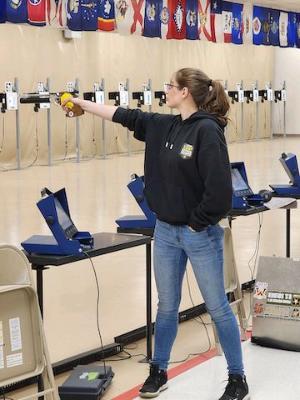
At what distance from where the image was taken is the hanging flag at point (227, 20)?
1852 cm

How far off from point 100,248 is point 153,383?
73 cm

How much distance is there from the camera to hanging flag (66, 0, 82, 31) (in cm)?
1390

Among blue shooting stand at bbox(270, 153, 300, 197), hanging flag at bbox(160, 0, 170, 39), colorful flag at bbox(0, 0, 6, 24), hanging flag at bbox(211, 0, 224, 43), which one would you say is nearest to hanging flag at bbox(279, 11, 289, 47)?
hanging flag at bbox(211, 0, 224, 43)

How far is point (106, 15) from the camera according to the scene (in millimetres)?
14633

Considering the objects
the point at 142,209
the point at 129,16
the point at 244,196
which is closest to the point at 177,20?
the point at 129,16

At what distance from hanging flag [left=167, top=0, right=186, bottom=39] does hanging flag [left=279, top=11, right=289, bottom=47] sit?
4.83m

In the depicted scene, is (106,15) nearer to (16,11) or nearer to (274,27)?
(16,11)

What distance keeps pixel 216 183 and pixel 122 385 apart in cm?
131

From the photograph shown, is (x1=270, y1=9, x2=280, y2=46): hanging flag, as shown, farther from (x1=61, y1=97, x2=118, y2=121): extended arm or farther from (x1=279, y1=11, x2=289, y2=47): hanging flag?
(x1=61, y1=97, x2=118, y2=121): extended arm

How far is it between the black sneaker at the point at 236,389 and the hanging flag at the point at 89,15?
419 inches

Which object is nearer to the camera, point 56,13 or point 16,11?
point 16,11

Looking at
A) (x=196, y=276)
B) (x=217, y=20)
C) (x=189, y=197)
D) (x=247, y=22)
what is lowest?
(x=196, y=276)

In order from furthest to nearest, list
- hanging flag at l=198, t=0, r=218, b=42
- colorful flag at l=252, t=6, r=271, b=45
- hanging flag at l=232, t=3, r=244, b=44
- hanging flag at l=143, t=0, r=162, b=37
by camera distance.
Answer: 1. colorful flag at l=252, t=6, r=271, b=45
2. hanging flag at l=232, t=3, r=244, b=44
3. hanging flag at l=198, t=0, r=218, b=42
4. hanging flag at l=143, t=0, r=162, b=37

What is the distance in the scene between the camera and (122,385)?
458 cm
